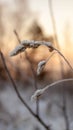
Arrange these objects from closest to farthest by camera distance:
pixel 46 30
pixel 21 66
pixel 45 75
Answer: pixel 46 30 → pixel 21 66 → pixel 45 75

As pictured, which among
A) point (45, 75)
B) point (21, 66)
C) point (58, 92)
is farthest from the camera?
point (58, 92)

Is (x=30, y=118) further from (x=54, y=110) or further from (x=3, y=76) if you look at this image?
(x=3, y=76)

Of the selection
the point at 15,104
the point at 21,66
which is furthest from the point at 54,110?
the point at 15,104

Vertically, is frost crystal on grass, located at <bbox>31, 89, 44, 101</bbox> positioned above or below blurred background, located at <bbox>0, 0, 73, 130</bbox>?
above

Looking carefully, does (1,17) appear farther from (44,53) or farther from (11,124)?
(11,124)

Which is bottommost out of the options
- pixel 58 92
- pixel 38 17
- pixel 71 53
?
pixel 58 92

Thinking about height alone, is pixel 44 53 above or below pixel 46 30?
below

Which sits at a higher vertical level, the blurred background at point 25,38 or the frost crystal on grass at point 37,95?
the frost crystal on grass at point 37,95

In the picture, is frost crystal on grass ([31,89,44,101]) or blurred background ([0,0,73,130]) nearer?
frost crystal on grass ([31,89,44,101])

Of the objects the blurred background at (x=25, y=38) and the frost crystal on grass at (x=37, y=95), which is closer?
the frost crystal on grass at (x=37, y=95)

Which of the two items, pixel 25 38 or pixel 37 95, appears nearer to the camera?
pixel 37 95

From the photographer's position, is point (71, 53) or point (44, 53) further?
point (71, 53)
